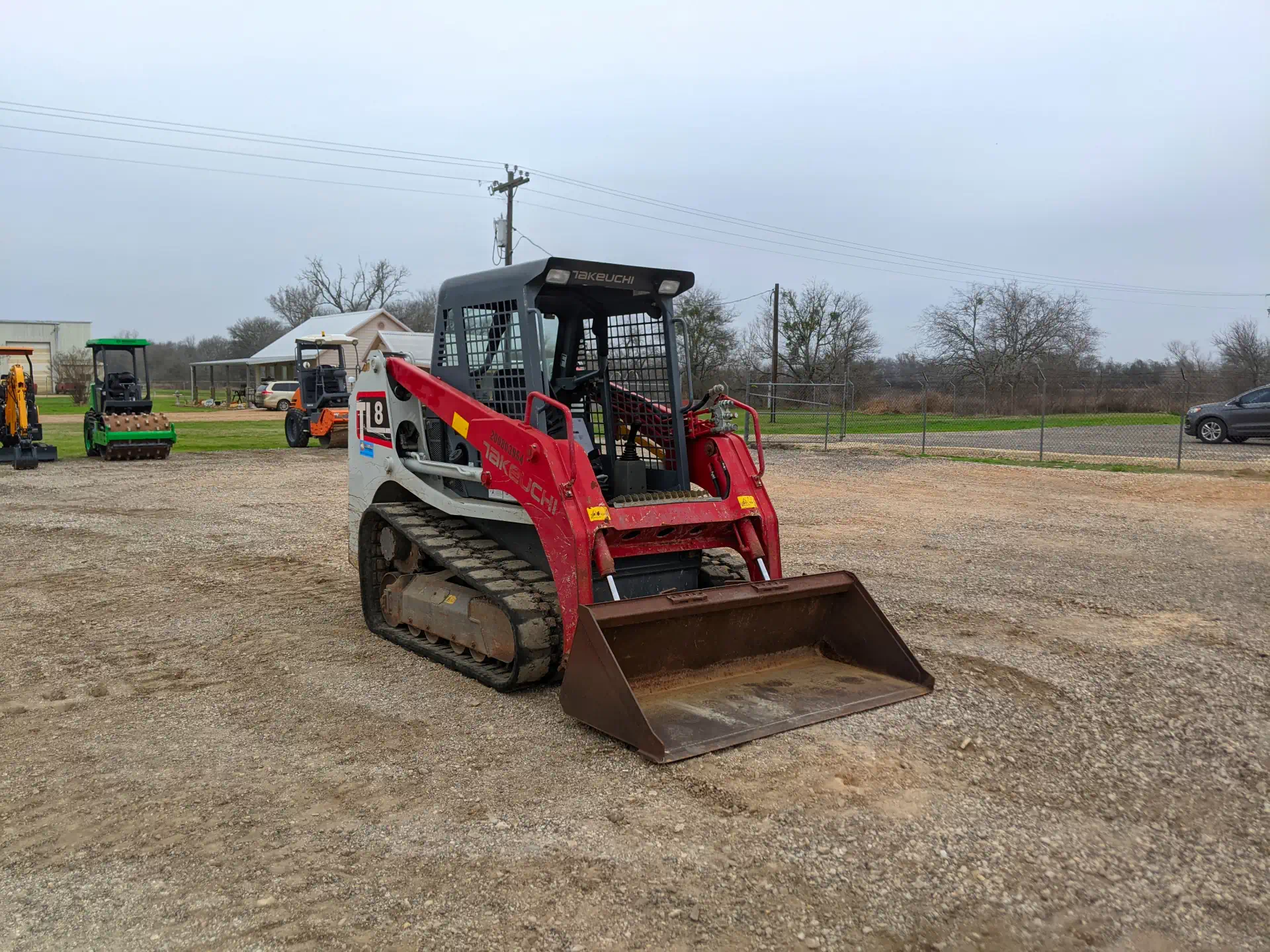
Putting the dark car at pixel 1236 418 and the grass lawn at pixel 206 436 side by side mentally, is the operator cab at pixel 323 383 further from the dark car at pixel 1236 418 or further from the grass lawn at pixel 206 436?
the dark car at pixel 1236 418

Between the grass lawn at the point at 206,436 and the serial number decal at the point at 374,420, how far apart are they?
16.3 metres

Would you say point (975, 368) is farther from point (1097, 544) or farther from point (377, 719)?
point (377, 719)

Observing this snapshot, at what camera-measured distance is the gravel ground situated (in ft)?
65.3

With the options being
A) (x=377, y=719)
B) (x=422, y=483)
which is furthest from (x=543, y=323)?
(x=377, y=719)

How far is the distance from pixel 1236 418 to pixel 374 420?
21481 mm

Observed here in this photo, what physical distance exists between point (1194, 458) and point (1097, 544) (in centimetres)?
1014

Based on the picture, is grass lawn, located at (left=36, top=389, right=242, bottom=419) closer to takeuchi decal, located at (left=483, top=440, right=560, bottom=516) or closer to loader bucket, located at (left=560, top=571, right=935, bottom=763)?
takeuchi decal, located at (left=483, top=440, right=560, bottom=516)

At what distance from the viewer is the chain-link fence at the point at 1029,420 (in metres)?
A: 20.6

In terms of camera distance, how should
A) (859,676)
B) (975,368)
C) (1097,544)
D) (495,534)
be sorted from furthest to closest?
(975,368)
(1097,544)
(495,534)
(859,676)

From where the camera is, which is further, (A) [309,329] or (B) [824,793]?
(A) [309,329]

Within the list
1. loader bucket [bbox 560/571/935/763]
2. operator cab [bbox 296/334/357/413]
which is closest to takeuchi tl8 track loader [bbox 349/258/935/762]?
loader bucket [bbox 560/571/935/763]

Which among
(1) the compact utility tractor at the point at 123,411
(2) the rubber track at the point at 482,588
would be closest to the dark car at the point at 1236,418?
(2) the rubber track at the point at 482,588

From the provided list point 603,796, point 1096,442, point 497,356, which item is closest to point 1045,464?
point 1096,442

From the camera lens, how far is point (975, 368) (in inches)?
1957
